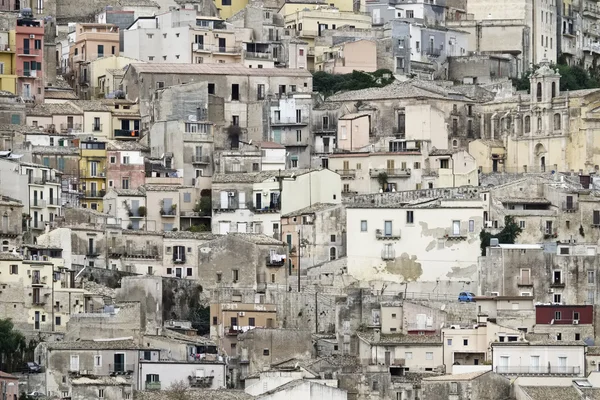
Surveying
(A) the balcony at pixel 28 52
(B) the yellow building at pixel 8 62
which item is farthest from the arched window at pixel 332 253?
(A) the balcony at pixel 28 52

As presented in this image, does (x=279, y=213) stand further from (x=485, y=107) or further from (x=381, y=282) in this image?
(x=485, y=107)

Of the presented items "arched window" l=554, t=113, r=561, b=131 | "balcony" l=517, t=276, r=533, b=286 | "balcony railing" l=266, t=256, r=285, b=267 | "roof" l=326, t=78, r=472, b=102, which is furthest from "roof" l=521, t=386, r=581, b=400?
"roof" l=326, t=78, r=472, b=102

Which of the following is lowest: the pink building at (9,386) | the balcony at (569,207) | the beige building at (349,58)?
the pink building at (9,386)

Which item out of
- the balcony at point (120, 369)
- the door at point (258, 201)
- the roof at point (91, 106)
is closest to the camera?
the balcony at point (120, 369)

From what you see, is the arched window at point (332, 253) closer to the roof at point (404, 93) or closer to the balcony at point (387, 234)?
the balcony at point (387, 234)

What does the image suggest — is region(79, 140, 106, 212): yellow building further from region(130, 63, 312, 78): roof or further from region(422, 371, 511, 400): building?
region(422, 371, 511, 400): building

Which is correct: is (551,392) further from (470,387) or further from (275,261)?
(275,261)

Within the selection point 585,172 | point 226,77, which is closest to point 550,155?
point 585,172

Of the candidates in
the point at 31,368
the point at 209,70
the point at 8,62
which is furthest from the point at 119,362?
the point at 8,62
